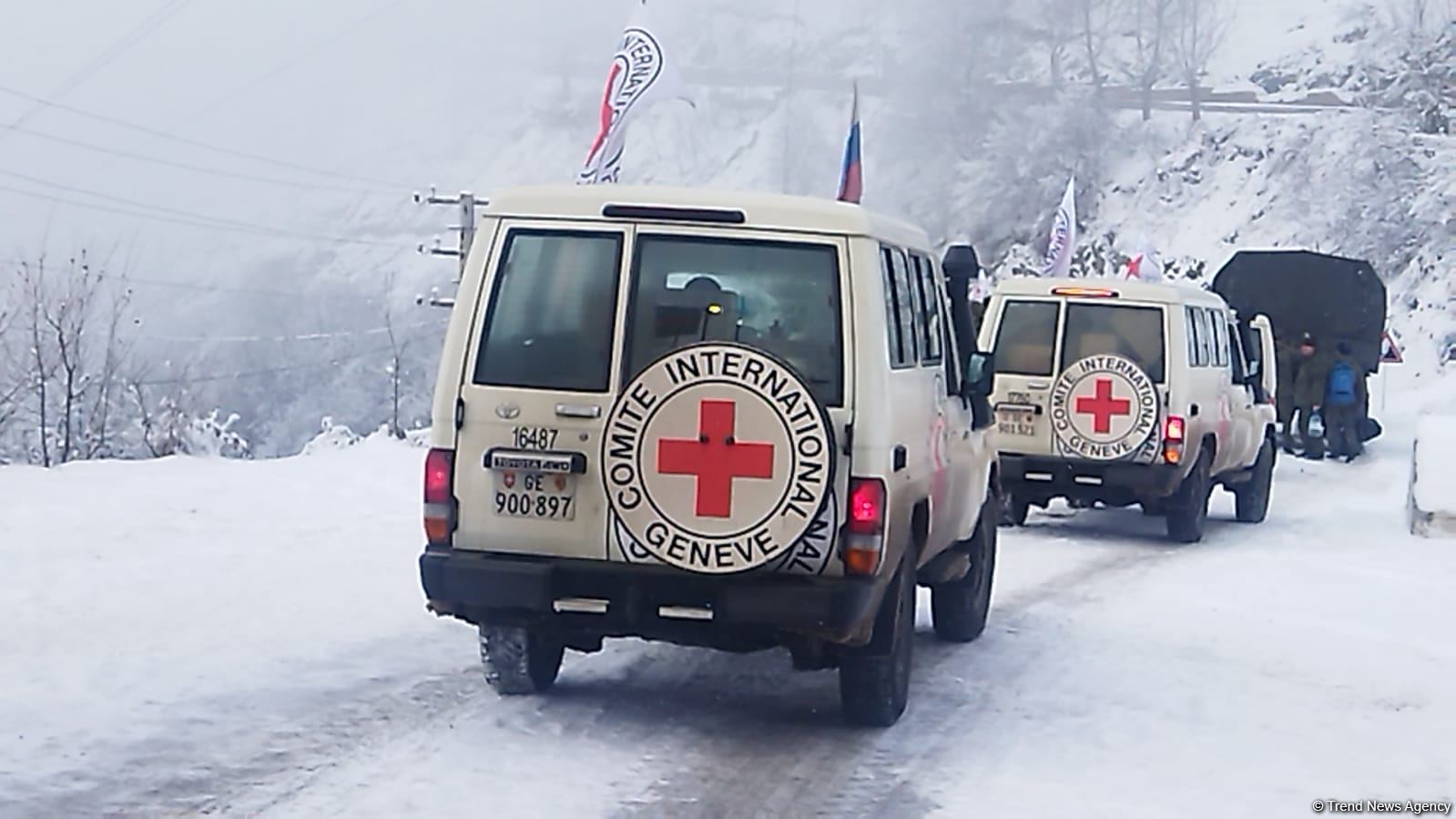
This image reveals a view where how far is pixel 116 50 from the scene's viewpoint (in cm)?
8225

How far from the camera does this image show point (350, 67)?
293 feet

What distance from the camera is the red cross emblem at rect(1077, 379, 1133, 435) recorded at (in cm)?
1458

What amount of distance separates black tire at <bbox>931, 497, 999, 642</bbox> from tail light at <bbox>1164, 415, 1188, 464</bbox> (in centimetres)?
467

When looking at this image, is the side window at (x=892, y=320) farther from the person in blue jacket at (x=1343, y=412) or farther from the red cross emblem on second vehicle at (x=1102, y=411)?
the person in blue jacket at (x=1343, y=412)

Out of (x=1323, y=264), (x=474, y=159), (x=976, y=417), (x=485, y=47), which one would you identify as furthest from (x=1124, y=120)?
(x=976, y=417)

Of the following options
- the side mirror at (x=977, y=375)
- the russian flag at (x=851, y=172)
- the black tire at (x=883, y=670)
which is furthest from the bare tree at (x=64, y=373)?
the black tire at (x=883, y=670)

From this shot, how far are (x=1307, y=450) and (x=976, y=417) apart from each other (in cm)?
1899

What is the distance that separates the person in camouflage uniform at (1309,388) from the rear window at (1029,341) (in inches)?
543

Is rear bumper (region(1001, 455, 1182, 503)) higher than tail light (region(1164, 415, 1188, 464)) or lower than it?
lower

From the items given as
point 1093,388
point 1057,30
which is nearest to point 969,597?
point 1093,388

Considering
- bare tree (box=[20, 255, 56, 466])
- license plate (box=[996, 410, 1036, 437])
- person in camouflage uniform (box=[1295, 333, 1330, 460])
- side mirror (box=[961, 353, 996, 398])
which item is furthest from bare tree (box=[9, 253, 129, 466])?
side mirror (box=[961, 353, 996, 398])

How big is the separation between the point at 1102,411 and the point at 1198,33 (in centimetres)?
6603

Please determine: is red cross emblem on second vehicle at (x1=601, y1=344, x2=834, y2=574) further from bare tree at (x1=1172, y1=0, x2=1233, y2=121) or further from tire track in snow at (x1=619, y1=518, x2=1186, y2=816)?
bare tree at (x1=1172, y1=0, x2=1233, y2=121)

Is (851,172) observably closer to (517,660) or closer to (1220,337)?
(1220,337)
